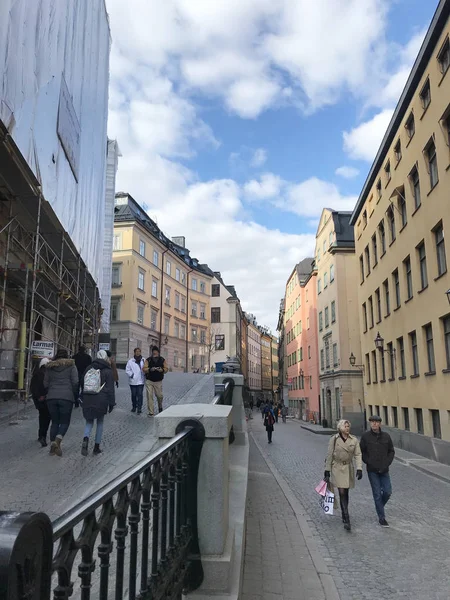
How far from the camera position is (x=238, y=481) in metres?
6.63

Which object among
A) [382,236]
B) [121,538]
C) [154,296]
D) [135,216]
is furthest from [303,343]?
[121,538]

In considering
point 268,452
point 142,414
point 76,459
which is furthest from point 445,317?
point 76,459

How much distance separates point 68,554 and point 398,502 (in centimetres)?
1018

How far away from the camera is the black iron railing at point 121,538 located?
4.01 feet

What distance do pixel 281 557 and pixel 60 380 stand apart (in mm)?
4625

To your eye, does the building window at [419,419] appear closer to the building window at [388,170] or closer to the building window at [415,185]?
the building window at [415,185]

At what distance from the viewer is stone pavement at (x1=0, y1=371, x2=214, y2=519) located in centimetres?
593

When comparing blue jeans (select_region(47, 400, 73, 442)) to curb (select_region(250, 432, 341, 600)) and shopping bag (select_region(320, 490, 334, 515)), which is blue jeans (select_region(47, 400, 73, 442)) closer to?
curb (select_region(250, 432, 341, 600))

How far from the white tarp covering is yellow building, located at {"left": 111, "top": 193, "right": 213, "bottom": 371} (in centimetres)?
2141

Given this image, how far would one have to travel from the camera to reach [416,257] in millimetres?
20875

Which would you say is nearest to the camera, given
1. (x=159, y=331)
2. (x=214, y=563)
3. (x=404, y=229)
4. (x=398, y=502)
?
(x=214, y=563)

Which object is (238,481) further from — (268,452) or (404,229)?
(404,229)

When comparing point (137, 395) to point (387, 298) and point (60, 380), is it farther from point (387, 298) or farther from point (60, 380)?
point (387, 298)

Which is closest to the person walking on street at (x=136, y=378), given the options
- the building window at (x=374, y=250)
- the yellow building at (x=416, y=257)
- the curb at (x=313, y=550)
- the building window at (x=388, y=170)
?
the curb at (x=313, y=550)
